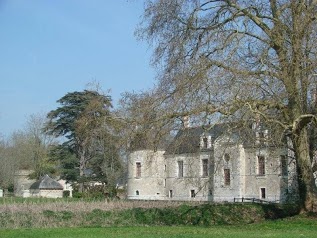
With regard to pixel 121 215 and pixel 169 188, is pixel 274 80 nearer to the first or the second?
pixel 121 215

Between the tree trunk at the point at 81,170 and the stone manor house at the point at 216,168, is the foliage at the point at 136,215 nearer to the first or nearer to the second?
the stone manor house at the point at 216,168

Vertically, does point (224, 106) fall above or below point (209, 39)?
below

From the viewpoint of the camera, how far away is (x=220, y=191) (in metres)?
48.2

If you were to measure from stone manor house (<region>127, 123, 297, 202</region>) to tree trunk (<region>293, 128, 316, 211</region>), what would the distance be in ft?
2.41

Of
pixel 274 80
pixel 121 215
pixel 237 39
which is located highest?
pixel 237 39

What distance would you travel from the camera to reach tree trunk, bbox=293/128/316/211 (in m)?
19.5

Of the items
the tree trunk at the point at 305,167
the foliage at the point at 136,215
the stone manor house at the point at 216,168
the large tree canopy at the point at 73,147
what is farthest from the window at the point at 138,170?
the tree trunk at the point at 305,167

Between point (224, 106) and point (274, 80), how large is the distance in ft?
6.15

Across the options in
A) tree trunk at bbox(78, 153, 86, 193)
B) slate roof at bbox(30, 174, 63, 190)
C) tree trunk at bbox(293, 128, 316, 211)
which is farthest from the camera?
slate roof at bbox(30, 174, 63, 190)

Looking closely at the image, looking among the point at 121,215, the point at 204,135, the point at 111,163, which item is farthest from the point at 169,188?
the point at 204,135

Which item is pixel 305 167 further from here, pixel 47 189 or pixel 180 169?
pixel 47 189

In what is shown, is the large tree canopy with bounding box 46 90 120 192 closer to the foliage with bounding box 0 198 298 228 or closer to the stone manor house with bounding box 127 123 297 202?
the stone manor house with bounding box 127 123 297 202

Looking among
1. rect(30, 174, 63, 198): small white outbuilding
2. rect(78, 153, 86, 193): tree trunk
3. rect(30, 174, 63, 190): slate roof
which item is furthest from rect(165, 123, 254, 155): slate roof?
rect(30, 174, 63, 190): slate roof

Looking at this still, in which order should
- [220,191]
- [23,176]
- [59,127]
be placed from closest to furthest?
[220,191], [59,127], [23,176]
